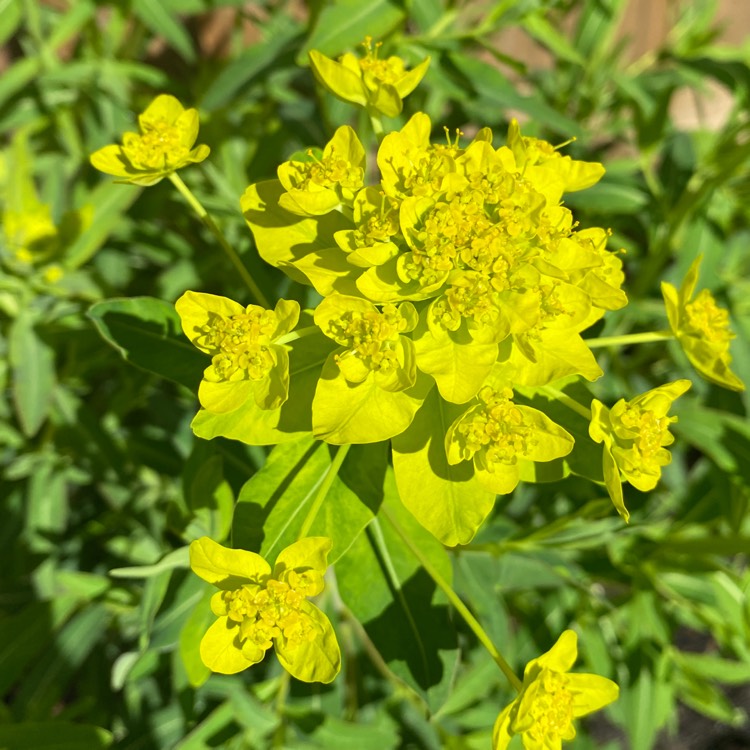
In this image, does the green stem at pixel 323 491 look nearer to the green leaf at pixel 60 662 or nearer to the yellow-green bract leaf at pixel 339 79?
the yellow-green bract leaf at pixel 339 79

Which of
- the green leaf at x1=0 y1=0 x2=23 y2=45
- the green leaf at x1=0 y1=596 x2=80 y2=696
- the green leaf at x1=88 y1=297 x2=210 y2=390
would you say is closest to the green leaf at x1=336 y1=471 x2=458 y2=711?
the green leaf at x1=88 y1=297 x2=210 y2=390

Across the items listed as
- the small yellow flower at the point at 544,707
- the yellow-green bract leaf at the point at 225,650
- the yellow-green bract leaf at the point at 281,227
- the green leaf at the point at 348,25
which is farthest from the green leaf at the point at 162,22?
the small yellow flower at the point at 544,707

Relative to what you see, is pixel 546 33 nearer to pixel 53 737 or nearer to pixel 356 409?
pixel 356 409

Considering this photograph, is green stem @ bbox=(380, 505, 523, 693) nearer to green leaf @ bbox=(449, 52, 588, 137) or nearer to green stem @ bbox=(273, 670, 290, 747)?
green stem @ bbox=(273, 670, 290, 747)

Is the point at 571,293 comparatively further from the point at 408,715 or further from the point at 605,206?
the point at 408,715

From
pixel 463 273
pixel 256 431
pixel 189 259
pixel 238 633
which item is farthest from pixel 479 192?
pixel 189 259

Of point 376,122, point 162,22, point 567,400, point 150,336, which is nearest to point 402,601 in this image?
point 567,400
